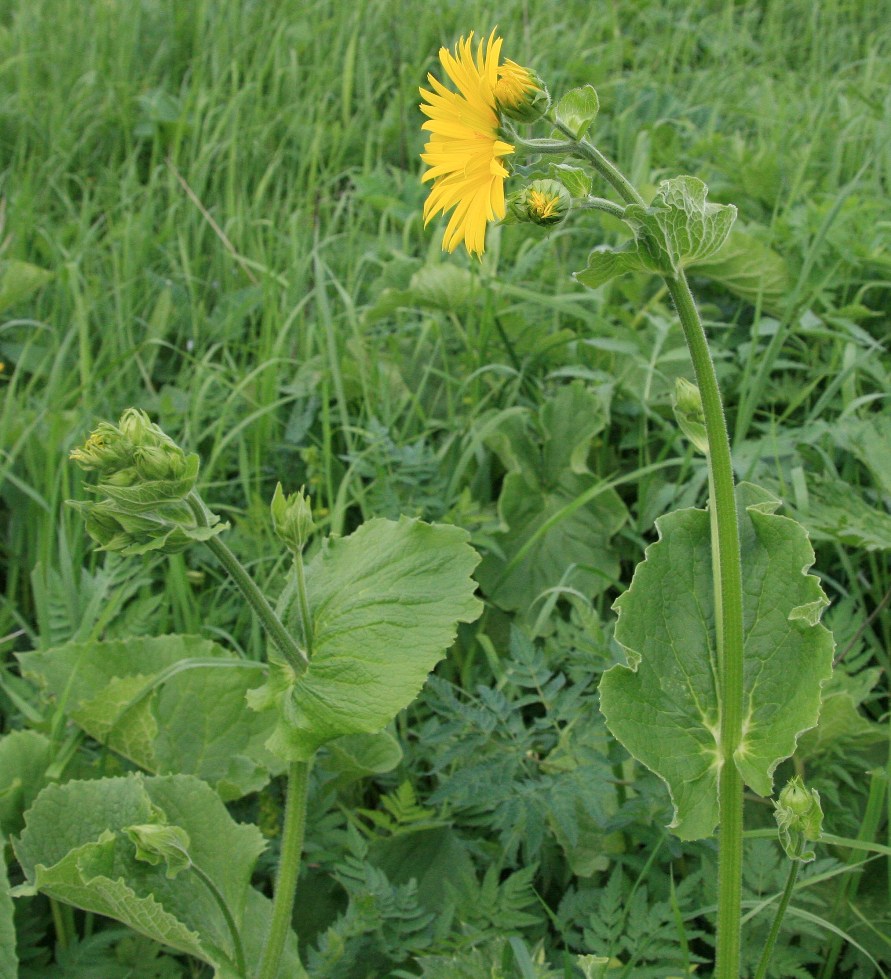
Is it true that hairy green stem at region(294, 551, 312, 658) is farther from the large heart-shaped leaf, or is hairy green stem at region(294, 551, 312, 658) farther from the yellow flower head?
the yellow flower head

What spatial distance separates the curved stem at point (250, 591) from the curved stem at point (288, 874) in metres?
0.18

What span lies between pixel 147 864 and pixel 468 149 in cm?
110

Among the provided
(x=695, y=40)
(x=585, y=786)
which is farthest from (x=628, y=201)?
(x=695, y=40)

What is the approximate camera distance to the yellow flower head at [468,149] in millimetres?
1121

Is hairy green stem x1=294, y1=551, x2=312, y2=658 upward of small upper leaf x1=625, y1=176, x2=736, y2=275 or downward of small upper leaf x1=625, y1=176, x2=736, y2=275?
downward

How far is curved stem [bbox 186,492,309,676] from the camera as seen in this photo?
1368 millimetres

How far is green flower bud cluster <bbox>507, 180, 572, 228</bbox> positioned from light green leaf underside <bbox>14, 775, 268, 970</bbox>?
96cm

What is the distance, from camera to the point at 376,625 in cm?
147

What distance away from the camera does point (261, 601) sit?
1.40 meters

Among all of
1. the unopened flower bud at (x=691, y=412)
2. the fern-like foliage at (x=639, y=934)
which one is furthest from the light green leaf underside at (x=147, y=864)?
the unopened flower bud at (x=691, y=412)

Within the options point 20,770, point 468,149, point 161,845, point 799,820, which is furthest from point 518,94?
point 20,770

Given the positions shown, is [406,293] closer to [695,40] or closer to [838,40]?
[695,40]

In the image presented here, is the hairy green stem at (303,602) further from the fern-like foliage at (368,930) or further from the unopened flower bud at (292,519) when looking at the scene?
the fern-like foliage at (368,930)

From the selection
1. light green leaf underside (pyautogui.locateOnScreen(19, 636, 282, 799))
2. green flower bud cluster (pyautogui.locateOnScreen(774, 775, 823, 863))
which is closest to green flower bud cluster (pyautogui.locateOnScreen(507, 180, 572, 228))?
green flower bud cluster (pyautogui.locateOnScreen(774, 775, 823, 863))
